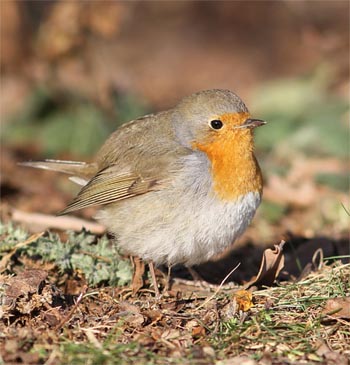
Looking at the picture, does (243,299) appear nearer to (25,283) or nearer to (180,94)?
(25,283)

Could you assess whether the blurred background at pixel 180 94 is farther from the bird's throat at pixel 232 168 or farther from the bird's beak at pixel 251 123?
the bird's beak at pixel 251 123

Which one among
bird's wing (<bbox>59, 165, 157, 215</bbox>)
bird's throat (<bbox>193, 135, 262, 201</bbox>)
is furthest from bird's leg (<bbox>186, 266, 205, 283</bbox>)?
bird's throat (<bbox>193, 135, 262, 201</bbox>)

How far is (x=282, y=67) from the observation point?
11.3 metres

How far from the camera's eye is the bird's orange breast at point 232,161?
182 inches

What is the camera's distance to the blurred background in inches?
278

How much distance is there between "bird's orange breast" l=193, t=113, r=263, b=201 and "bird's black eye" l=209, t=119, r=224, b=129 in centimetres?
4

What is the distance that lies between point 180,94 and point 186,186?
624 cm

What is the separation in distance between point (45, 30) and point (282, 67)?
4382 millimetres

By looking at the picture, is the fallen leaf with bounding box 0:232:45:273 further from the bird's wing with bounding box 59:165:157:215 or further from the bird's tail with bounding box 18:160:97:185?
the bird's tail with bounding box 18:160:97:185

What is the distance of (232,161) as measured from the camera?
468 cm

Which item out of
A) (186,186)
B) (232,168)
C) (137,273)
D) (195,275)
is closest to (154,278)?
(137,273)

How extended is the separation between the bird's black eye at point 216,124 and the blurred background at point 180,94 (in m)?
1.50

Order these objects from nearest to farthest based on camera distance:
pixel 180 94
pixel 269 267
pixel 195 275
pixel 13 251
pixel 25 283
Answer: pixel 25 283
pixel 269 267
pixel 13 251
pixel 195 275
pixel 180 94

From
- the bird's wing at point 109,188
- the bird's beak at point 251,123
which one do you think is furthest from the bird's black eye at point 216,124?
the bird's wing at point 109,188
